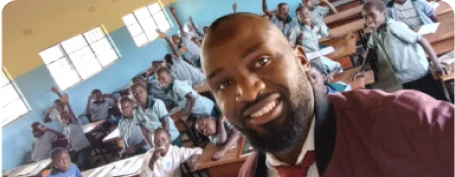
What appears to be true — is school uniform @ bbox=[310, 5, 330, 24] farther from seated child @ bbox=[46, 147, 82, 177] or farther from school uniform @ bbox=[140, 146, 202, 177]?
seated child @ bbox=[46, 147, 82, 177]

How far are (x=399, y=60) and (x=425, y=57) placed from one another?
0.17m

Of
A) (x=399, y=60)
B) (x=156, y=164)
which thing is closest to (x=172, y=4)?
(x=156, y=164)

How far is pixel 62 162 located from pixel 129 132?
2.21 feet

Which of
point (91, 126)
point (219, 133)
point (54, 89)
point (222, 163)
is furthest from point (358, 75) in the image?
point (54, 89)

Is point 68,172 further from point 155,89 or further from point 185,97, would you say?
point 185,97

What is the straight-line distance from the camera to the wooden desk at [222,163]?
2713 mm

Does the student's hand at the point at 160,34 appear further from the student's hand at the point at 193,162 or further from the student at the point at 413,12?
the student at the point at 413,12

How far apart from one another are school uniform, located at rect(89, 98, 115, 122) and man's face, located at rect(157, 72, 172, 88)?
57cm

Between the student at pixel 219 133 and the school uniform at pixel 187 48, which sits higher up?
the school uniform at pixel 187 48

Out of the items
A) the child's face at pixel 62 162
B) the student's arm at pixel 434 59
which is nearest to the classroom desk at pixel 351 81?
the student's arm at pixel 434 59

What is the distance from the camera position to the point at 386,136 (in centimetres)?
56

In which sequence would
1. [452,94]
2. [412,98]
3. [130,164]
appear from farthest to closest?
1. [130,164]
2. [452,94]
3. [412,98]

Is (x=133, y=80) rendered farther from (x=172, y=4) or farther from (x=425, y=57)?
(x=425, y=57)

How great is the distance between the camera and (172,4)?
3.30 metres
